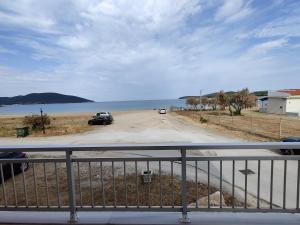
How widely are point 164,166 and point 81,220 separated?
7055 mm

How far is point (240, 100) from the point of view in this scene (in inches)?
1783

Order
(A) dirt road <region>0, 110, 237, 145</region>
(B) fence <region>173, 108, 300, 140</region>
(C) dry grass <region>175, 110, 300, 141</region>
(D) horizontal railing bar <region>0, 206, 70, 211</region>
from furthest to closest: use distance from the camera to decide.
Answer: (B) fence <region>173, 108, 300, 140</region> → (C) dry grass <region>175, 110, 300, 141</region> → (A) dirt road <region>0, 110, 237, 145</region> → (D) horizontal railing bar <region>0, 206, 70, 211</region>

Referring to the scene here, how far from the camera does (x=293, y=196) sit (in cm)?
706

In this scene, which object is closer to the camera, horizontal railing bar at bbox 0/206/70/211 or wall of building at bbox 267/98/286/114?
horizontal railing bar at bbox 0/206/70/211

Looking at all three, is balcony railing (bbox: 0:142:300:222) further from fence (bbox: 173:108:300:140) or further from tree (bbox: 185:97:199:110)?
tree (bbox: 185:97:199:110)

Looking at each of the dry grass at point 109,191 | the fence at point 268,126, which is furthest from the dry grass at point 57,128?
the dry grass at point 109,191

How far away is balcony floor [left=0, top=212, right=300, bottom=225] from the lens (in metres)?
3.02

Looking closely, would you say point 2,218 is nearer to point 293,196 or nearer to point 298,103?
point 293,196

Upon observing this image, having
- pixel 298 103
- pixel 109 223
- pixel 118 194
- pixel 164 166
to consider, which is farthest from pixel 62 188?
pixel 298 103

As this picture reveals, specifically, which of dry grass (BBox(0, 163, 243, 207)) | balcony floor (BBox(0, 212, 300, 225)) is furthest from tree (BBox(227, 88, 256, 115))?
balcony floor (BBox(0, 212, 300, 225))

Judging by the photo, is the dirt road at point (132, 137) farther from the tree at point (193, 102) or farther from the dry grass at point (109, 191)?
the tree at point (193, 102)

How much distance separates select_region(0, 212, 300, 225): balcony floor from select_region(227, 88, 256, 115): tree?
1719 inches

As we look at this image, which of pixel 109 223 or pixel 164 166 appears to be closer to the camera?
pixel 109 223

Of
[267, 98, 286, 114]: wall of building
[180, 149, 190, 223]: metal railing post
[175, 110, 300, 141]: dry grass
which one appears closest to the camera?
[180, 149, 190, 223]: metal railing post
